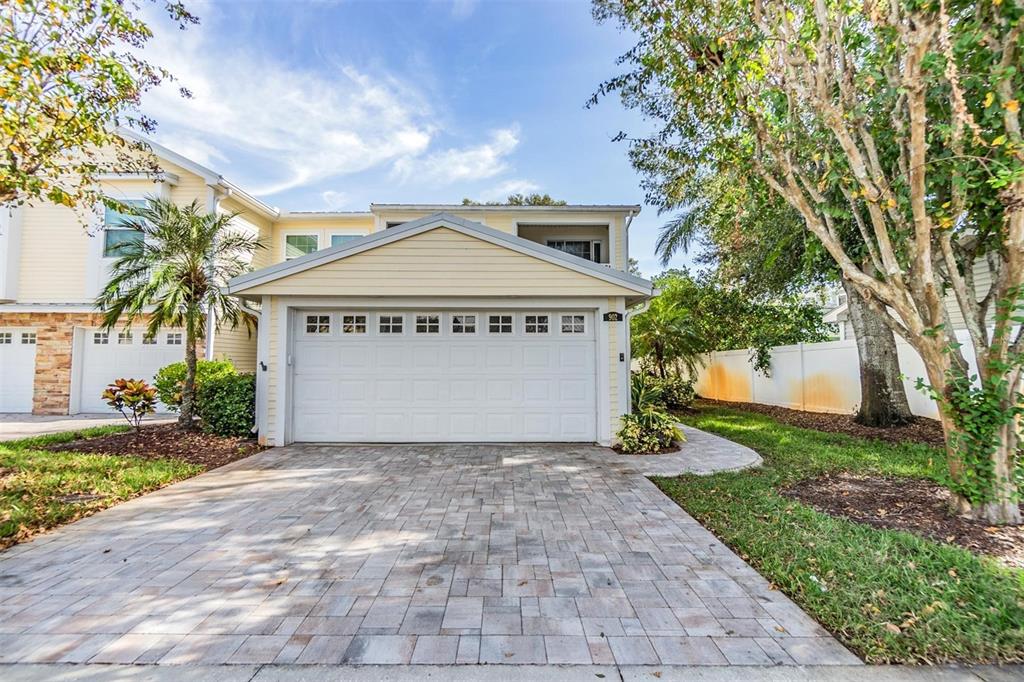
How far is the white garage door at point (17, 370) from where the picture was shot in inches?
456

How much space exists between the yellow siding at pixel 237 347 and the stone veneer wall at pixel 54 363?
2936 mm

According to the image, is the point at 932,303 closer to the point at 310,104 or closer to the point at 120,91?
the point at 120,91

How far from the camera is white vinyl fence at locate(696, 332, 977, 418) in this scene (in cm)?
914

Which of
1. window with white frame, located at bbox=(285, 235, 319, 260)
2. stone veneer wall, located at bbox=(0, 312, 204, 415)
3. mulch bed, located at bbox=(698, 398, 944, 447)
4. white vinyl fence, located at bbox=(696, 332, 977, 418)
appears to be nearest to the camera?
mulch bed, located at bbox=(698, 398, 944, 447)

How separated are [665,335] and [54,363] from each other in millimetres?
15585

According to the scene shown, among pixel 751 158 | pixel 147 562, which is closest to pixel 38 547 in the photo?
pixel 147 562

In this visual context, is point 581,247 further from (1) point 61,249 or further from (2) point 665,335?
(1) point 61,249

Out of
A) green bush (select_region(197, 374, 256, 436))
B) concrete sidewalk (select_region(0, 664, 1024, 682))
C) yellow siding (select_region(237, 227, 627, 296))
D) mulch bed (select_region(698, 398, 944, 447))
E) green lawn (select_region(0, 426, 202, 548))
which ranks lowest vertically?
concrete sidewalk (select_region(0, 664, 1024, 682))

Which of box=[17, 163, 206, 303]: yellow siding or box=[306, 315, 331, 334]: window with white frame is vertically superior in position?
box=[17, 163, 206, 303]: yellow siding

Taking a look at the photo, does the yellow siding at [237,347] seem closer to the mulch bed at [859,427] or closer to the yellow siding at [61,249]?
the yellow siding at [61,249]

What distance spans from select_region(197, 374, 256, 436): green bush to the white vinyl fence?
37.6 ft

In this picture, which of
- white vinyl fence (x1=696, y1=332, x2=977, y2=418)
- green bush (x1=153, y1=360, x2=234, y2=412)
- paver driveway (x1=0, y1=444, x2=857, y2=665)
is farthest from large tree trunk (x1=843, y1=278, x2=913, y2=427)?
green bush (x1=153, y1=360, x2=234, y2=412)

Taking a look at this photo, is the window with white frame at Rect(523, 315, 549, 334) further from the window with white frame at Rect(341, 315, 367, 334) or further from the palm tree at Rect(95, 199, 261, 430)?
the palm tree at Rect(95, 199, 261, 430)

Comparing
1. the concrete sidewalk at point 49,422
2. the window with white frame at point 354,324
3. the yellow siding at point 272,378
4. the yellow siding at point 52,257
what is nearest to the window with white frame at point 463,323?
the window with white frame at point 354,324
